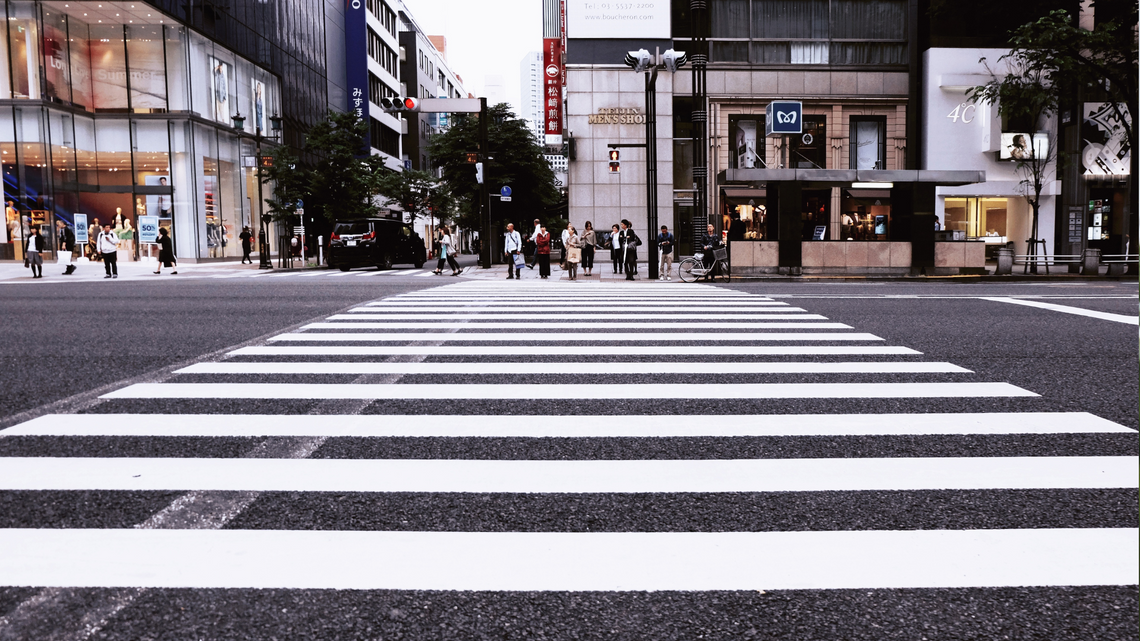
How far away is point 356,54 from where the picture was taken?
210 ft

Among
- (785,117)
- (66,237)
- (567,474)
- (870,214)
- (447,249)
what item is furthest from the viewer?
(66,237)

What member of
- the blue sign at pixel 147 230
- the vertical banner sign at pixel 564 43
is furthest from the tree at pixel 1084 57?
the blue sign at pixel 147 230

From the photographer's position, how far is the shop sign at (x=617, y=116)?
37281 mm

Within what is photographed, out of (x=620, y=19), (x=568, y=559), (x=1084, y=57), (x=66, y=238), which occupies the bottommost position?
(x=568, y=559)

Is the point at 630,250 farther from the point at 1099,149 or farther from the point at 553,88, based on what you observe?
the point at 1099,149

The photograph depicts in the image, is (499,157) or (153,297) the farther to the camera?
(499,157)

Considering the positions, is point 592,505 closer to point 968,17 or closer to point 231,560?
point 231,560

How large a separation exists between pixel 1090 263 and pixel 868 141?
47.8 ft

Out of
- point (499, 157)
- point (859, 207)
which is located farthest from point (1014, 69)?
point (499, 157)

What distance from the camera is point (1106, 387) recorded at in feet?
21.7

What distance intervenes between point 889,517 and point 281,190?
1492 inches

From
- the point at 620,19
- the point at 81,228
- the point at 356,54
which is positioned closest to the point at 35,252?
the point at 81,228

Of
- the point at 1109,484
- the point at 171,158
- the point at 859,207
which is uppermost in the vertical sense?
the point at 171,158

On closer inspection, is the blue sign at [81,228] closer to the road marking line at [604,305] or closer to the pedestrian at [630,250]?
the pedestrian at [630,250]
